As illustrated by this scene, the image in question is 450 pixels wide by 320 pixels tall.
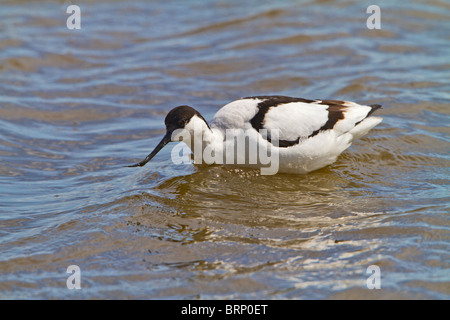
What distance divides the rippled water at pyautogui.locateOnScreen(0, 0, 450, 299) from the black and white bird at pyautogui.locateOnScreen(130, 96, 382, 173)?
0.29 metres

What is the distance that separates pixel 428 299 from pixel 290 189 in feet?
8.09

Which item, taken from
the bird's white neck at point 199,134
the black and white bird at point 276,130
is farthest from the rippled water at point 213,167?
the bird's white neck at point 199,134

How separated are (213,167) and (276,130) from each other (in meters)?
0.94

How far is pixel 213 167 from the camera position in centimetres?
693

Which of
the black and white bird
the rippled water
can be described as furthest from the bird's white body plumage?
the rippled water

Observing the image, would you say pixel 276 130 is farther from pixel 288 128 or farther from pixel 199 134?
pixel 199 134

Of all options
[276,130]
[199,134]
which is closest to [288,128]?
[276,130]

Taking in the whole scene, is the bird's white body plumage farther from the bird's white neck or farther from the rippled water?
the rippled water

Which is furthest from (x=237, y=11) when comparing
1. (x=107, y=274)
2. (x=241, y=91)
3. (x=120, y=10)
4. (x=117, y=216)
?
(x=107, y=274)

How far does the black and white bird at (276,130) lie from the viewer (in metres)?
6.45

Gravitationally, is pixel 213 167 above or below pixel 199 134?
below

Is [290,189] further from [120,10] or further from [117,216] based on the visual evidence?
[120,10]

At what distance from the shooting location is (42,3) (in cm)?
1467

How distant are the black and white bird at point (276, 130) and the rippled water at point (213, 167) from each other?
0.29 metres
